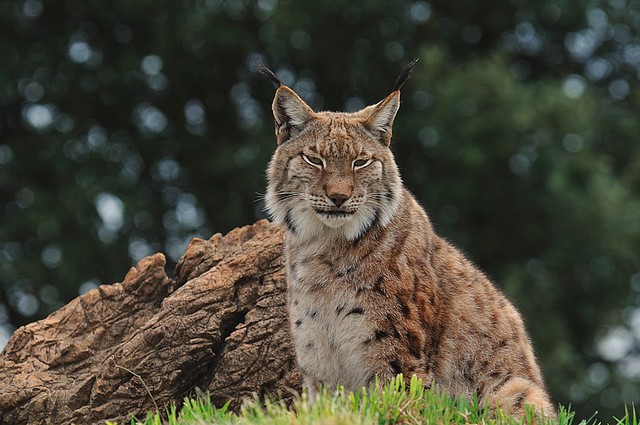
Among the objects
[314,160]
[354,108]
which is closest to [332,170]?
[314,160]

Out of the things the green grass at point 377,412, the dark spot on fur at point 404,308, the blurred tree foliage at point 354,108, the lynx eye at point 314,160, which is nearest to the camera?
the green grass at point 377,412

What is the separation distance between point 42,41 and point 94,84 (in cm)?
147

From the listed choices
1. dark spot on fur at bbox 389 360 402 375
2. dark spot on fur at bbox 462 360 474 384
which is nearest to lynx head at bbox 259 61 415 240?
dark spot on fur at bbox 389 360 402 375

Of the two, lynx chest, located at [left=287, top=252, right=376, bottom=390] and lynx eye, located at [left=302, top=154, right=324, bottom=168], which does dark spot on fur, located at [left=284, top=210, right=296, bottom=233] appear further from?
lynx eye, located at [left=302, top=154, right=324, bottom=168]

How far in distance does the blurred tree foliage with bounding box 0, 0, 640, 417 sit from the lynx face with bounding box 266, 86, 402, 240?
9.77m

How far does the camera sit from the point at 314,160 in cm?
750

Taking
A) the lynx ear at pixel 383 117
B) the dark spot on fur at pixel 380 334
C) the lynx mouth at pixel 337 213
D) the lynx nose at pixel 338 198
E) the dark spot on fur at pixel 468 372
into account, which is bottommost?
the dark spot on fur at pixel 468 372

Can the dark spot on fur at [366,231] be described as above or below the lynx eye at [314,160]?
below

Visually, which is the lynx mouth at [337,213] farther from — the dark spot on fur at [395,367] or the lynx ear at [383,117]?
the dark spot on fur at [395,367]

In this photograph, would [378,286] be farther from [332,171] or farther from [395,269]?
[332,171]

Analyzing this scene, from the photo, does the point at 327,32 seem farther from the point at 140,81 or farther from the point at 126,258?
the point at 126,258

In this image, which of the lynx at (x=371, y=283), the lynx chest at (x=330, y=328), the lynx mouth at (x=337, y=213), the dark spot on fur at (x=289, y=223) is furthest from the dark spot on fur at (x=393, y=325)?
the dark spot on fur at (x=289, y=223)

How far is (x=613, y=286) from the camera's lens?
18.5 meters

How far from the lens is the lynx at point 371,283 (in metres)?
7.24
